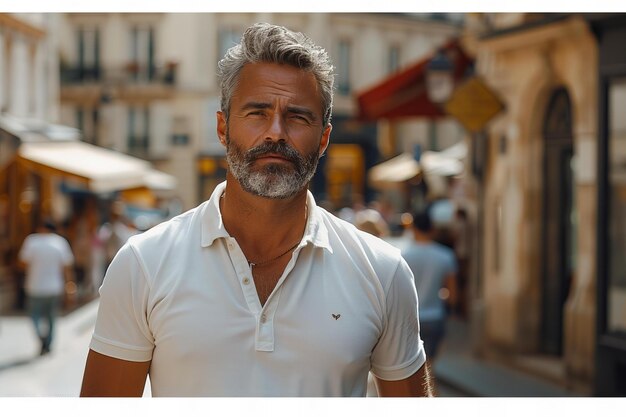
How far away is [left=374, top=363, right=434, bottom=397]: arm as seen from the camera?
2.73m

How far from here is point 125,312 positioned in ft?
8.17

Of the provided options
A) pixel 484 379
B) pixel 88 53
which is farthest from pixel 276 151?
pixel 88 53

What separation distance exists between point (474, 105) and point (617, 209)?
2.37m

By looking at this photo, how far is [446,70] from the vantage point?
12.2 metres

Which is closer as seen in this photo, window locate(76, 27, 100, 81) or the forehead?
the forehead

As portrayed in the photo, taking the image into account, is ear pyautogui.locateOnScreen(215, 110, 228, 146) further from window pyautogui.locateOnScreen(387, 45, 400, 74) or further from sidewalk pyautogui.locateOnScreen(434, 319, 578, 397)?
window pyautogui.locateOnScreen(387, 45, 400, 74)

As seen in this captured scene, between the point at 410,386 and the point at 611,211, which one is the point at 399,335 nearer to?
the point at 410,386

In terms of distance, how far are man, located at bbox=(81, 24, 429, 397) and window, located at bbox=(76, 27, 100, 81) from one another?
42.1m

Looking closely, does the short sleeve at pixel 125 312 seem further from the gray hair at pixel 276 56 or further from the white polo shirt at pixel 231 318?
the gray hair at pixel 276 56

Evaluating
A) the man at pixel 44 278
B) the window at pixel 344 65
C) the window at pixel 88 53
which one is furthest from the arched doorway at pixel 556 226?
the window at pixel 88 53

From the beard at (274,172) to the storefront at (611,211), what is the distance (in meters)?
7.02

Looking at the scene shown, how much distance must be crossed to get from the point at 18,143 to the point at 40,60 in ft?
30.0

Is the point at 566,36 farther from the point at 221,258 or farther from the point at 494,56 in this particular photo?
the point at 221,258

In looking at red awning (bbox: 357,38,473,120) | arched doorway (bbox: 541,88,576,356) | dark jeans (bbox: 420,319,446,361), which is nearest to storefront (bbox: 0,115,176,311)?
red awning (bbox: 357,38,473,120)
